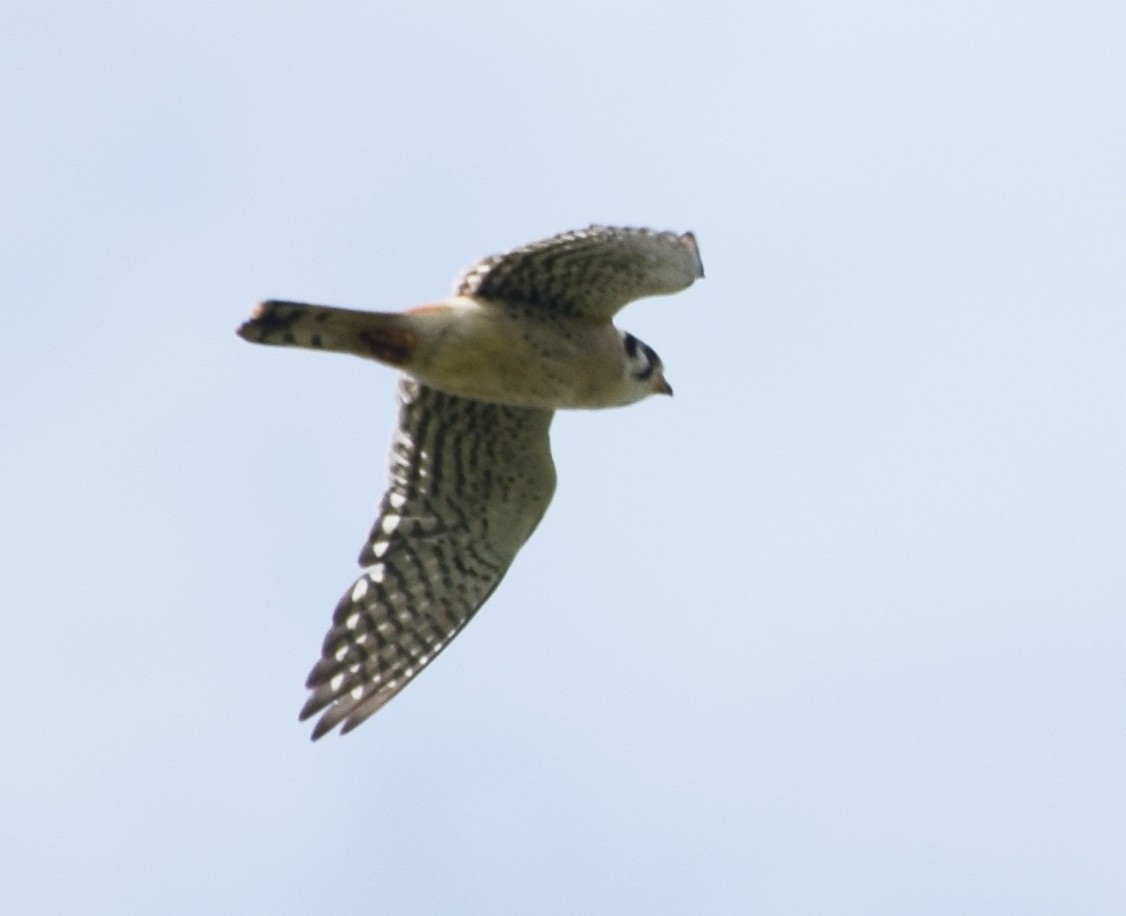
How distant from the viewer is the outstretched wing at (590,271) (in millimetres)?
9320

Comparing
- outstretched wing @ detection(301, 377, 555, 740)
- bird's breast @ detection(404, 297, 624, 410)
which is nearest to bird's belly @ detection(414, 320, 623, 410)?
bird's breast @ detection(404, 297, 624, 410)

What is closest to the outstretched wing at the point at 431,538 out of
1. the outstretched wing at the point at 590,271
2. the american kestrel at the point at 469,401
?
the american kestrel at the point at 469,401

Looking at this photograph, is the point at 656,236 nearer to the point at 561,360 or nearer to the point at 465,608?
the point at 561,360

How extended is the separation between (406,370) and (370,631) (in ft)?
4.86

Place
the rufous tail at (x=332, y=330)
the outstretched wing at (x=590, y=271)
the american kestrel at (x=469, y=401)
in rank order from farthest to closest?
the american kestrel at (x=469, y=401) → the outstretched wing at (x=590, y=271) → the rufous tail at (x=332, y=330)

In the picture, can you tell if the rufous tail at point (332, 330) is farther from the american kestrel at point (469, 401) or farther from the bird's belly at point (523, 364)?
the bird's belly at point (523, 364)

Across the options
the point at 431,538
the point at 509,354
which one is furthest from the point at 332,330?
the point at 431,538

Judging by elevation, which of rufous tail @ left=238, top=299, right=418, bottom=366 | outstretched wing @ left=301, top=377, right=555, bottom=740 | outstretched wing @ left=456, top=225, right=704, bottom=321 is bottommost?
outstretched wing @ left=301, top=377, right=555, bottom=740

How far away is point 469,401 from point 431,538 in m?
0.75

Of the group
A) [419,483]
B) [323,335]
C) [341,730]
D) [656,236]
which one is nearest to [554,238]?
[656,236]

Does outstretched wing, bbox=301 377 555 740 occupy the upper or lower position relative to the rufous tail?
lower

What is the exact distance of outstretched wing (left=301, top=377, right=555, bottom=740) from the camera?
1027 cm

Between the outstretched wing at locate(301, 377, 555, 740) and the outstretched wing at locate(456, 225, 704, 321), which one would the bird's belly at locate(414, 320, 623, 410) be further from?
the outstretched wing at locate(301, 377, 555, 740)

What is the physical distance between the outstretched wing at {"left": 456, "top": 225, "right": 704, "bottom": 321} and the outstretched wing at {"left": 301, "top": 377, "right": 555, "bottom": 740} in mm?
710
